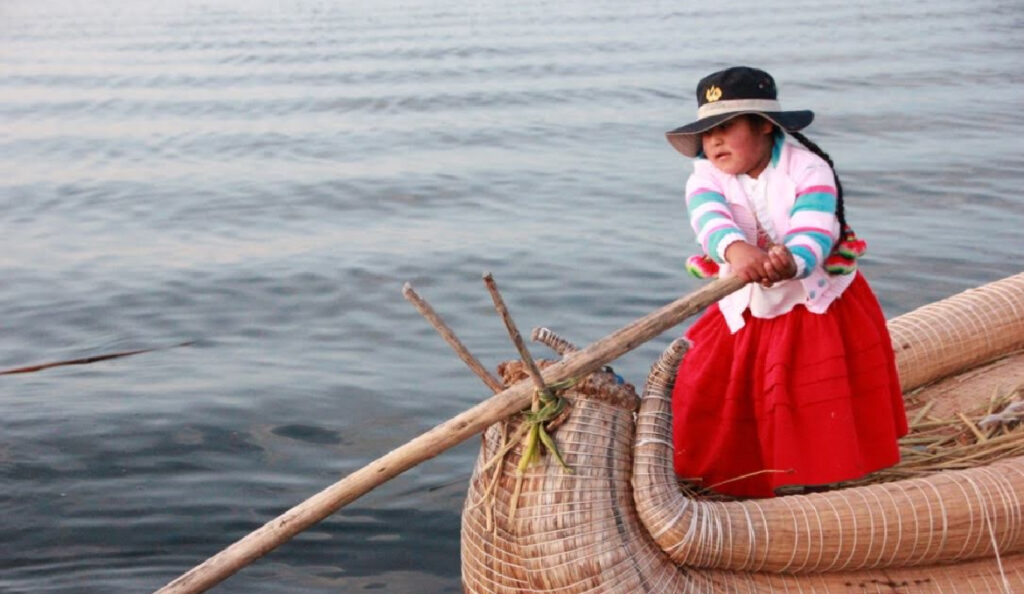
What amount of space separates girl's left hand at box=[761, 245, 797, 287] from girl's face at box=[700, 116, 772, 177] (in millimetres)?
342

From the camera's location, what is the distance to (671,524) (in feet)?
11.0

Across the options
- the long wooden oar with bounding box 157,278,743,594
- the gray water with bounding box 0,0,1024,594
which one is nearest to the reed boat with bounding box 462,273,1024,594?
the long wooden oar with bounding box 157,278,743,594

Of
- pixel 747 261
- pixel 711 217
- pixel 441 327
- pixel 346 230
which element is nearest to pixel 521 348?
pixel 441 327

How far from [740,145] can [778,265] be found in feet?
1.37

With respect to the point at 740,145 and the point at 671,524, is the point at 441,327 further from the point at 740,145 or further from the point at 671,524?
the point at 740,145

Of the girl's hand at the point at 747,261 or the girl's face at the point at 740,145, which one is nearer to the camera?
the girl's hand at the point at 747,261

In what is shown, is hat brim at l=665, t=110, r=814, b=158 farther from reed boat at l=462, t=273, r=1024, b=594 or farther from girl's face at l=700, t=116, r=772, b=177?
reed boat at l=462, t=273, r=1024, b=594

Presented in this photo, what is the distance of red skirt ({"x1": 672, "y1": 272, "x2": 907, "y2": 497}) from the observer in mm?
3744

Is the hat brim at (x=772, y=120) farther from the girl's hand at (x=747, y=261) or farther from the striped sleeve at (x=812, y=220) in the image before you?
the girl's hand at (x=747, y=261)

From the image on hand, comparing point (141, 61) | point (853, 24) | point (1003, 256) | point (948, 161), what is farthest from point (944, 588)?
point (853, 24)

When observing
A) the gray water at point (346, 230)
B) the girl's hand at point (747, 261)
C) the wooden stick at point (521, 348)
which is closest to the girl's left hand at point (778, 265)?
the girl's hand at point (747, 261)

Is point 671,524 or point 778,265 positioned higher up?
point 778,265

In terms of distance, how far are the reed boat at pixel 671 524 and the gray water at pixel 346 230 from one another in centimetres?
195

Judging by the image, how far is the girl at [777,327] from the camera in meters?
3.67
